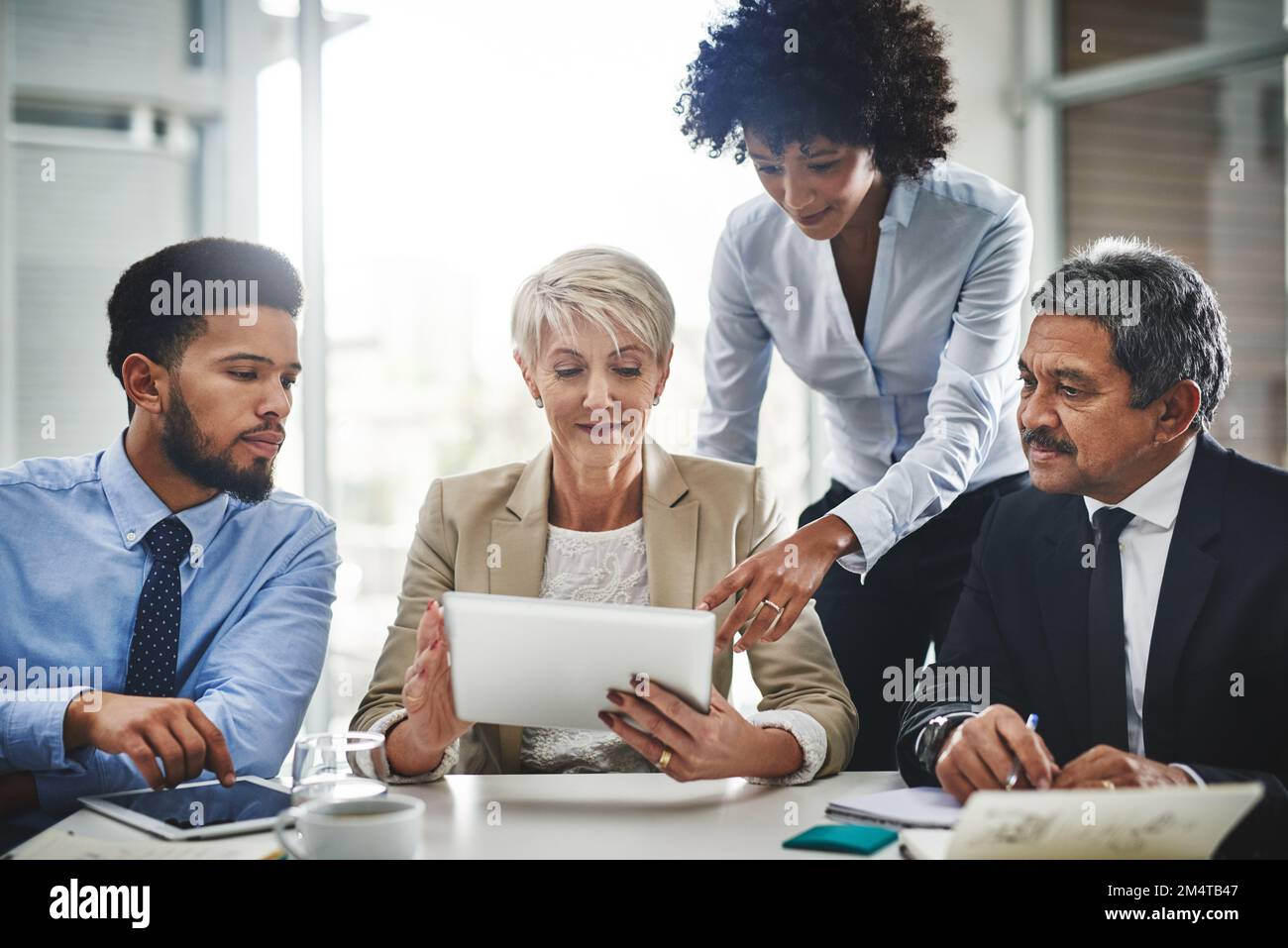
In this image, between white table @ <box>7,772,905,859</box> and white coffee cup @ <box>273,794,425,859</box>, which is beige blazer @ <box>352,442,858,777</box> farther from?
white coffee cup @ <box>273,794,425,859</box>

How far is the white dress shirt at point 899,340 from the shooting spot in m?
2.35

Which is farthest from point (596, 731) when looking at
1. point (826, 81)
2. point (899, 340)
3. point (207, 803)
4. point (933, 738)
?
point (826, 81)

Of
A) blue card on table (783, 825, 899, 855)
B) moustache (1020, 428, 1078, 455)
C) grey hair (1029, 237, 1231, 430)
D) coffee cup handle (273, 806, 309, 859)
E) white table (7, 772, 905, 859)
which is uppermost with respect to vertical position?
grey hair (1029, 237, 1231, 430)

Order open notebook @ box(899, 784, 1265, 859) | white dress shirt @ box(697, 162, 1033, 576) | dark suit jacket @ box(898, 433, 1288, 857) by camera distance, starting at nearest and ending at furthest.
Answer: open notebook @ box(899, 784, 1265, 859) → dark suit jacket @ box(898, 433, 1288, 857) → white dress shirt @ box(697, 162, 1033, 576)

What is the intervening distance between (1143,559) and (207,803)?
55.6 inches

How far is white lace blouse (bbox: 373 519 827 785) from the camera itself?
1704mm

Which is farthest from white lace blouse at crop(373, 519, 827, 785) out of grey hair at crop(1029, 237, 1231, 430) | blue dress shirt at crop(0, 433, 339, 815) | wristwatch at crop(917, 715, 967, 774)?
grey hair at crop(1029, 237, 1231, 430)

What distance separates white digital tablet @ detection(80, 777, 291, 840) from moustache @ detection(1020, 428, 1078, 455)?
1279 millimetres

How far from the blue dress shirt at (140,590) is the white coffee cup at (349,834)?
0.62 m

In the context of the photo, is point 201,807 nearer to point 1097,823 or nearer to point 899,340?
point 1097,823

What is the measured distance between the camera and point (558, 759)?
1993 mm
